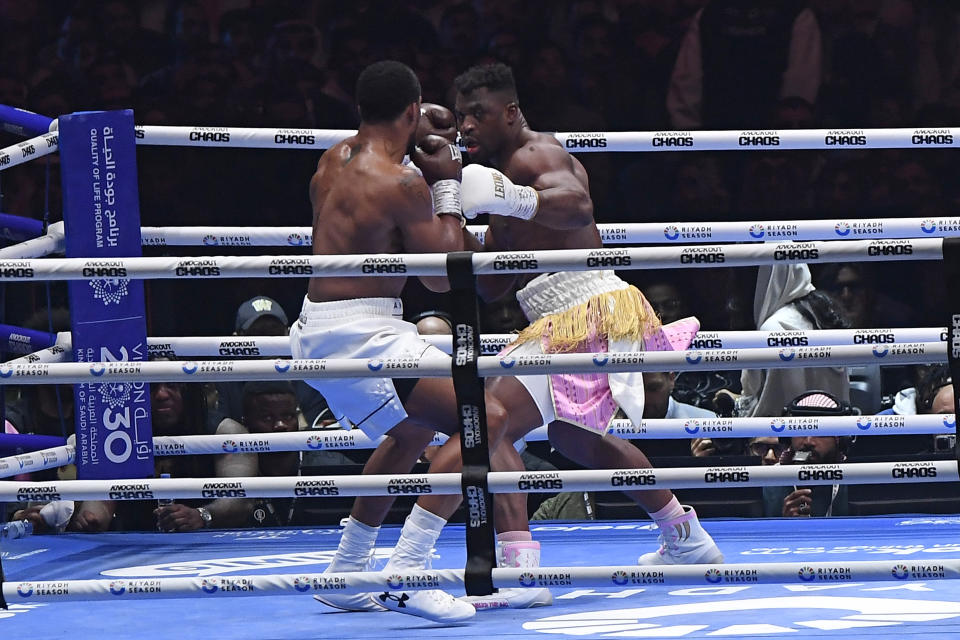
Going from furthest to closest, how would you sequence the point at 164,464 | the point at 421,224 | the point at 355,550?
1. the point at 164,464
2. the point at 355,550
3. the point at 421,224

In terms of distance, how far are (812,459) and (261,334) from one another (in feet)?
7.97

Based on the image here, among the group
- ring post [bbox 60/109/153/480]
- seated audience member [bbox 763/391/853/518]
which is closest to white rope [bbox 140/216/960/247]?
ring post [bbox 60/109/153/480]

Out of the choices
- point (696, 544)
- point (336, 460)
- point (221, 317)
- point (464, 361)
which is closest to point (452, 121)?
point (464, 361)

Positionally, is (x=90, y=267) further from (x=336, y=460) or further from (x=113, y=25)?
(x=113, y=25)

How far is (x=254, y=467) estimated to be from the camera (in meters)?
5.12

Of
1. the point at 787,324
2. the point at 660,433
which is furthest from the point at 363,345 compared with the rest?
the point at 787,324

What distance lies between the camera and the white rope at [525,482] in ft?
8.50

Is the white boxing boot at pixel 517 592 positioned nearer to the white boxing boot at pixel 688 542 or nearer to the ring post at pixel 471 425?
the white boxing boot at pixel 688 542

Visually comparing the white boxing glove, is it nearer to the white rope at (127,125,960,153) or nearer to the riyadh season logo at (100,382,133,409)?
the white rope at (127,125,960,153)

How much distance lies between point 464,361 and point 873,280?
4.13 metres

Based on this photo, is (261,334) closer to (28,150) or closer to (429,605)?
(28,150)

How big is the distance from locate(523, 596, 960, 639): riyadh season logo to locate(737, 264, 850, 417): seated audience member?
85.9 inches

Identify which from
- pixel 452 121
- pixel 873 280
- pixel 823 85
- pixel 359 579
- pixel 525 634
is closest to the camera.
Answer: pixel 359 579

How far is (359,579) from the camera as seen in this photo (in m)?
2.62
